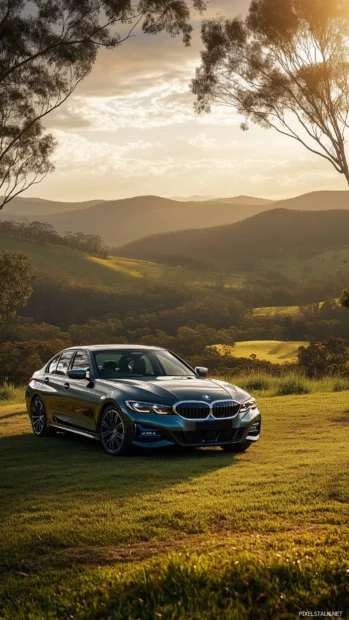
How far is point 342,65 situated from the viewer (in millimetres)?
24438

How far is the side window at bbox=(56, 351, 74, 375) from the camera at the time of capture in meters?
13.2

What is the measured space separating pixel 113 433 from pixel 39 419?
2923 mm

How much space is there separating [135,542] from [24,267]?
2777 centimetres

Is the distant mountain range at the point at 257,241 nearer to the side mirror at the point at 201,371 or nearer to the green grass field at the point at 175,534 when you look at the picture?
the side mirror at the point at 201,371

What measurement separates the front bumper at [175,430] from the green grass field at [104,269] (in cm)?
11537

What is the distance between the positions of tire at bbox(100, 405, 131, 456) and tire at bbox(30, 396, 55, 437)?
7.64ft

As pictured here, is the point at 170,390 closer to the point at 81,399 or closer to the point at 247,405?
the point at 247,405

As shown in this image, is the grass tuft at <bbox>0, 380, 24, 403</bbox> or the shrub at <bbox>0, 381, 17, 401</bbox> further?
the shrub at <bbox>0, 381, 17, 401</bbox>

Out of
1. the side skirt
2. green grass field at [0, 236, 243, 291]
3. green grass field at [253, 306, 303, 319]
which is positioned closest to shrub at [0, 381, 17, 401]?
the side skirt

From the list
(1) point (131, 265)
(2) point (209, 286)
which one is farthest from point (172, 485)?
(1) point (131, 265)

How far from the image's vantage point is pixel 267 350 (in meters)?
85.1

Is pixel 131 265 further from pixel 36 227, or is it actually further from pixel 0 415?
pixel 0 415

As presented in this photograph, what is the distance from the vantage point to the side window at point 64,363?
1321 centimetres

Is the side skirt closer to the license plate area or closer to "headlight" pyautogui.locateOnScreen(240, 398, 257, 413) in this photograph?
the license plate area
